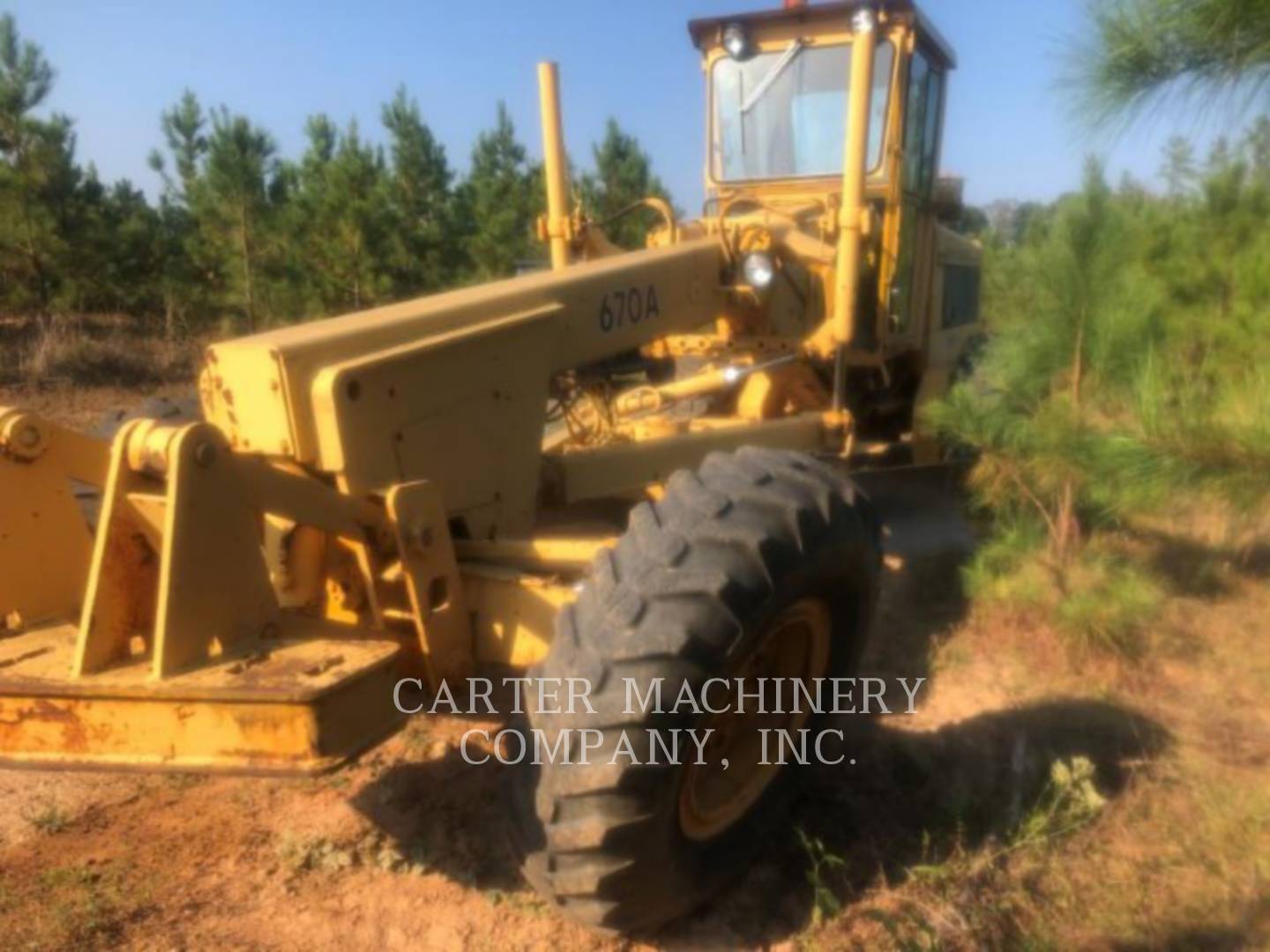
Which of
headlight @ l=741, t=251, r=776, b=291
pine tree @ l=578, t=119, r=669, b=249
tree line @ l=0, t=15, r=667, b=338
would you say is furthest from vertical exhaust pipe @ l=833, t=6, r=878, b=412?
pine tree @ l=578, t=119, r=669, b=249

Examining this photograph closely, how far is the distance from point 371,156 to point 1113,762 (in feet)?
55.6

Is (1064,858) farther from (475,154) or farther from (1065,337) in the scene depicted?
(475,154)

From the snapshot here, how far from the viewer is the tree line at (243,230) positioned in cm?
1594

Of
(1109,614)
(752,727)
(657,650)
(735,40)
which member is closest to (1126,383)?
(1109,614)

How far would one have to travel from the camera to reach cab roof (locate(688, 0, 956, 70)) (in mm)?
5129

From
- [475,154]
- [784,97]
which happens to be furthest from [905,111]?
[475,154]

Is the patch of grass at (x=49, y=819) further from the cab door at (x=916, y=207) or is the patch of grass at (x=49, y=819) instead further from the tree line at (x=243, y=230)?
the tree line at (x=243, y=230)

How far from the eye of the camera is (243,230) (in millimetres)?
17047

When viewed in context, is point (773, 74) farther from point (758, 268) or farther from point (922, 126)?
point (758, 268)

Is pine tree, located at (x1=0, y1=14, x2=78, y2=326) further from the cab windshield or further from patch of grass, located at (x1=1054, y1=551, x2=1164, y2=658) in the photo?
patch of grass, located at (x1=1054, y1=551, x2=1164, y2=658)

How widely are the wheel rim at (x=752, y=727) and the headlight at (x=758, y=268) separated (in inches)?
76.5

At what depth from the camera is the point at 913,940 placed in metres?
2.56

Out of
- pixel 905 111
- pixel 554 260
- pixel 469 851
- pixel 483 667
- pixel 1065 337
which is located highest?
pixel 905 111

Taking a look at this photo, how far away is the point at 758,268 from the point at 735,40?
150 cm
